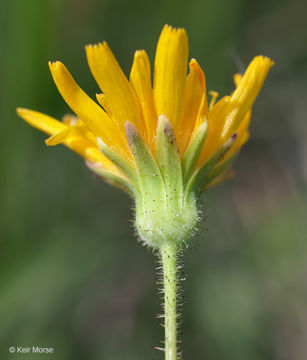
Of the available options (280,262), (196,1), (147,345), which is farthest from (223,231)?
(196,1)

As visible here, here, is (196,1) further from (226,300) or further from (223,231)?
(226,300)

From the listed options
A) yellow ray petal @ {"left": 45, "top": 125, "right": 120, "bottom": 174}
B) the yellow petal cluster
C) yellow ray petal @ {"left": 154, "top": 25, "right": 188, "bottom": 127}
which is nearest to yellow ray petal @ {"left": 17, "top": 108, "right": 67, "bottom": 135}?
yellow ray petal @ {"left": 45, "top": 125, "right": 120, "bottom": 174}

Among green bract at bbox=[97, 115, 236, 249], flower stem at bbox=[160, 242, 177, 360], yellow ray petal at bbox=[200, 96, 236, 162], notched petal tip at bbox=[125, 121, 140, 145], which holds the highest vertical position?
yellow ray petal at bbox=[200, 96, 236, 162]

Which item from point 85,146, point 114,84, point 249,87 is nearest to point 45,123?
point 85,146

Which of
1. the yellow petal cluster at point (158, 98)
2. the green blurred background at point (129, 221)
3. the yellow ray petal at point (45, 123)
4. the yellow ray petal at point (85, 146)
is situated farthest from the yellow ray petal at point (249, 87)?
the green blurred background at point (129, 221)

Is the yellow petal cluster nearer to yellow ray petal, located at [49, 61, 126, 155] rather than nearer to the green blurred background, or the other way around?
yellow ray petal, located at [49, 61, 126, 155]

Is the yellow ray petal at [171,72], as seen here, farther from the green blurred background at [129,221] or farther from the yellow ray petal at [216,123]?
the green blurred background at [129,221]
